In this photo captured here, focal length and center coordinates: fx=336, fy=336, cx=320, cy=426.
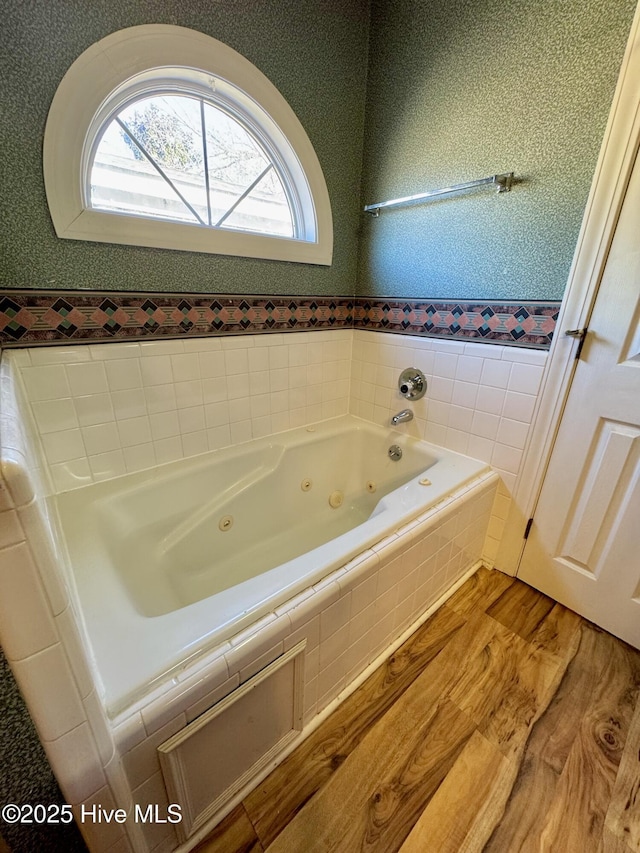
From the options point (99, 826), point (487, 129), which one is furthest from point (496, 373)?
point (99, 826)

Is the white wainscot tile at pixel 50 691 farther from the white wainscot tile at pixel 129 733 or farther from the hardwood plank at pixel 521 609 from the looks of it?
the hardwood plank at pixel 521 609

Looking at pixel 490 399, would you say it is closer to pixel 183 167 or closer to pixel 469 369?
pixel 469 369

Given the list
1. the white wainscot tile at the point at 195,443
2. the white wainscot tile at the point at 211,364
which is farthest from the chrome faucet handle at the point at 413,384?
the white wainscot tile at the point at 195,443

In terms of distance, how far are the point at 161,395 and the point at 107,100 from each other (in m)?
0.96

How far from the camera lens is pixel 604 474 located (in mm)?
1196

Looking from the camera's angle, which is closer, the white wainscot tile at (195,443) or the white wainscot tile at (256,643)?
the white wainscot tile at (256,643)

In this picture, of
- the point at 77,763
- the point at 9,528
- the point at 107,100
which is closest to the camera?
the point at 9,528

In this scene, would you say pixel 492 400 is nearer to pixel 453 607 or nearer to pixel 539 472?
pixel 539 472

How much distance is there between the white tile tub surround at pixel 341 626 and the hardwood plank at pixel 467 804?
1.06 ft

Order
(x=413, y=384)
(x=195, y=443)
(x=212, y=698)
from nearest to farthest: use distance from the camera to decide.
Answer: (x=212, y=698)
(x=195, y=443)
(x=413, y=384)

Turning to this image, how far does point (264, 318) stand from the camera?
155 cm

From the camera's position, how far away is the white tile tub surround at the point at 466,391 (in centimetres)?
135

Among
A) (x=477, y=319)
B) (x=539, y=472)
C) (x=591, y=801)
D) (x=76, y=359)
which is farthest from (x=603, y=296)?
(x=76, y=359)

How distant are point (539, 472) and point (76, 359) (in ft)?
5.83
